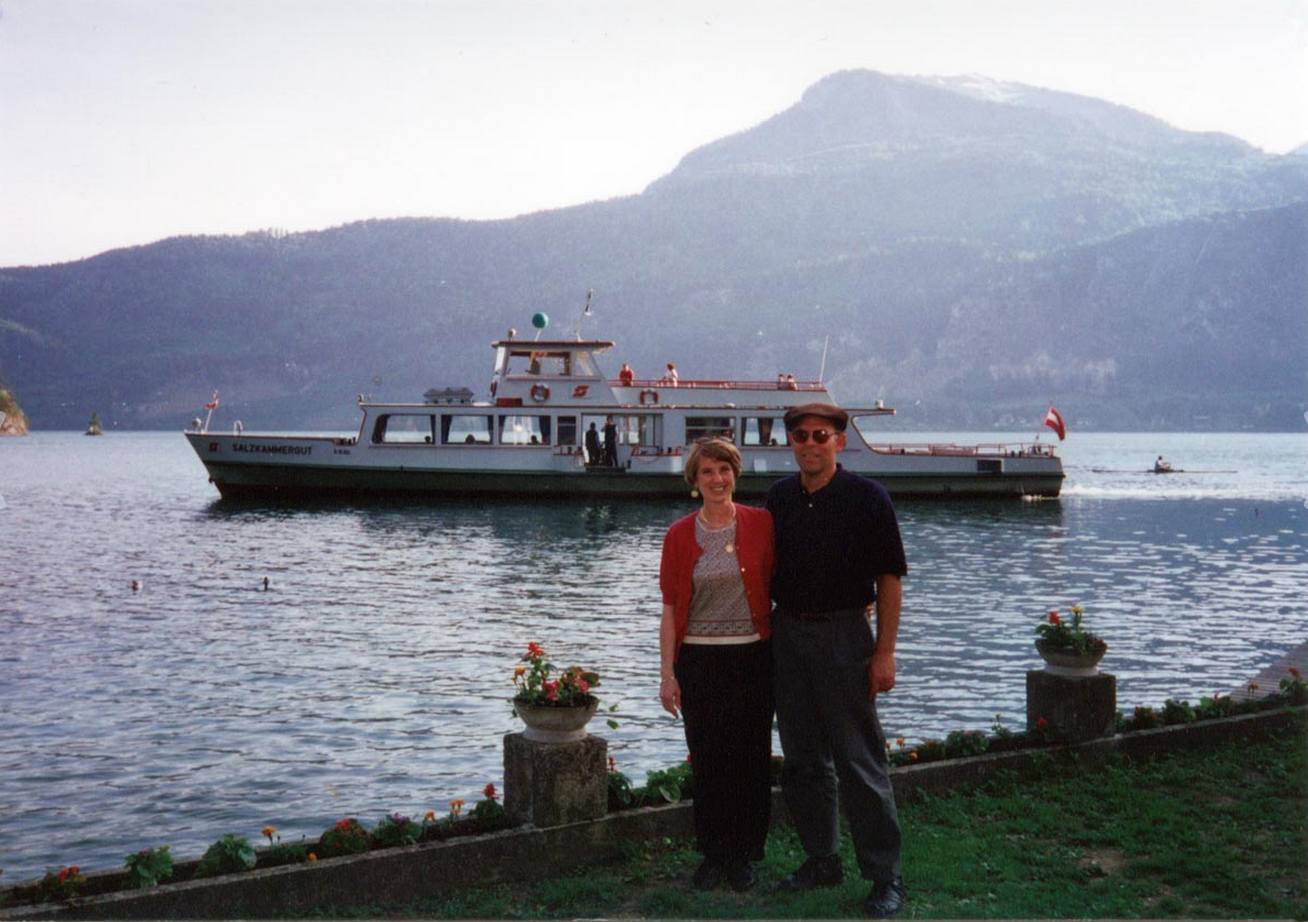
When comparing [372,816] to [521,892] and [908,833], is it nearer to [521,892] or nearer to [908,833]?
[521,892]

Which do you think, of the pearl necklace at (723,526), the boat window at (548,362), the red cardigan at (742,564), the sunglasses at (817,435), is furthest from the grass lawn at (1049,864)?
the boat window at (548,362)

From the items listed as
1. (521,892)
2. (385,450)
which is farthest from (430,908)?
(385,450)

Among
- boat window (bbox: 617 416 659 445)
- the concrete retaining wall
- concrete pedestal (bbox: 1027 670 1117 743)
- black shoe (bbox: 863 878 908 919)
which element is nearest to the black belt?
black shoe (bbox: 863 878 908 919)

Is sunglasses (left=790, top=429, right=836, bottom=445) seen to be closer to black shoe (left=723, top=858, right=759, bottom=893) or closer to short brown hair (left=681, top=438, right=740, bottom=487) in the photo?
short brown hair (left=681, top=438, right=740, bottom=487)

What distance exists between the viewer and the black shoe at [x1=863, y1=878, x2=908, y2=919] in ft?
19.2

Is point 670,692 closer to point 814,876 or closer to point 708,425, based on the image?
point 814,876

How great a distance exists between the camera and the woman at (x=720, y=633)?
5.98 meters

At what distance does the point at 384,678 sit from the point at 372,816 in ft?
20.0

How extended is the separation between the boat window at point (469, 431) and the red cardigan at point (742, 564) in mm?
38724

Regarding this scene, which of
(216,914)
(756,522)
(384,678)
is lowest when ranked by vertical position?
(384,678)

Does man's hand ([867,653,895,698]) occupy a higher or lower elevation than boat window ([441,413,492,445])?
lower

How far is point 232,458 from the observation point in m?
45.7

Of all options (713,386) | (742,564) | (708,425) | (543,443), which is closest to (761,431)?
(708,425)

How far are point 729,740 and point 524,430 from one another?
40061mm
